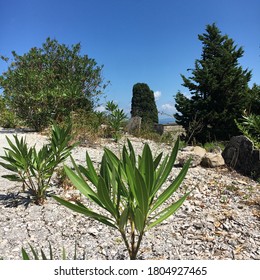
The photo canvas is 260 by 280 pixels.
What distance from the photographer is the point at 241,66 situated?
1135 cm

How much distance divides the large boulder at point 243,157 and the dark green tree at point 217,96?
5.92 meters

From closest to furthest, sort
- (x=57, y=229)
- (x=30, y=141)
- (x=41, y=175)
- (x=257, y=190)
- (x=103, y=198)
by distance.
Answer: (x=103, y=198), (x=57, y=229), (x=41, y=175), (x=257, y=190), (x=30, y=141)

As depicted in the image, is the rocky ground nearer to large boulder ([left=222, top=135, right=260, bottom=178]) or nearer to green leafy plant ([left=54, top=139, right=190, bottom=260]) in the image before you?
green leafy plant ([left=54, top=139, right=190, bottom=260])

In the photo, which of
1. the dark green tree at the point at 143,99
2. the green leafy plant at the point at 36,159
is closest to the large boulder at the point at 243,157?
the green leafy plant at the point at 36,159

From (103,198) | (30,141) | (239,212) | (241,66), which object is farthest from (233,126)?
(103,198)

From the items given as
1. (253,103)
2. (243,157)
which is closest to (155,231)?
(243,157)

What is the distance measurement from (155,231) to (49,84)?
20.1 feet

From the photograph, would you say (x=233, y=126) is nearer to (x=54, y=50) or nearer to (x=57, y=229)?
(x=54, y=50)

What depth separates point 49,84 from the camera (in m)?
7.43

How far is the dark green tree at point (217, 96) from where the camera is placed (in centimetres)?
1078

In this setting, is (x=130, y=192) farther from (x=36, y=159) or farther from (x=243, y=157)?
(x=243, y=157)

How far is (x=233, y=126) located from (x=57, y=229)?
977cm

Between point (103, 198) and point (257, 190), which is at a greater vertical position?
point (103, 198)

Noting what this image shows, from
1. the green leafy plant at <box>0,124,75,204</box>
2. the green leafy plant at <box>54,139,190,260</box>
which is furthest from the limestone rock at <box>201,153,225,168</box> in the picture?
the green leafy plant at <box>54,139,190,260</box>
